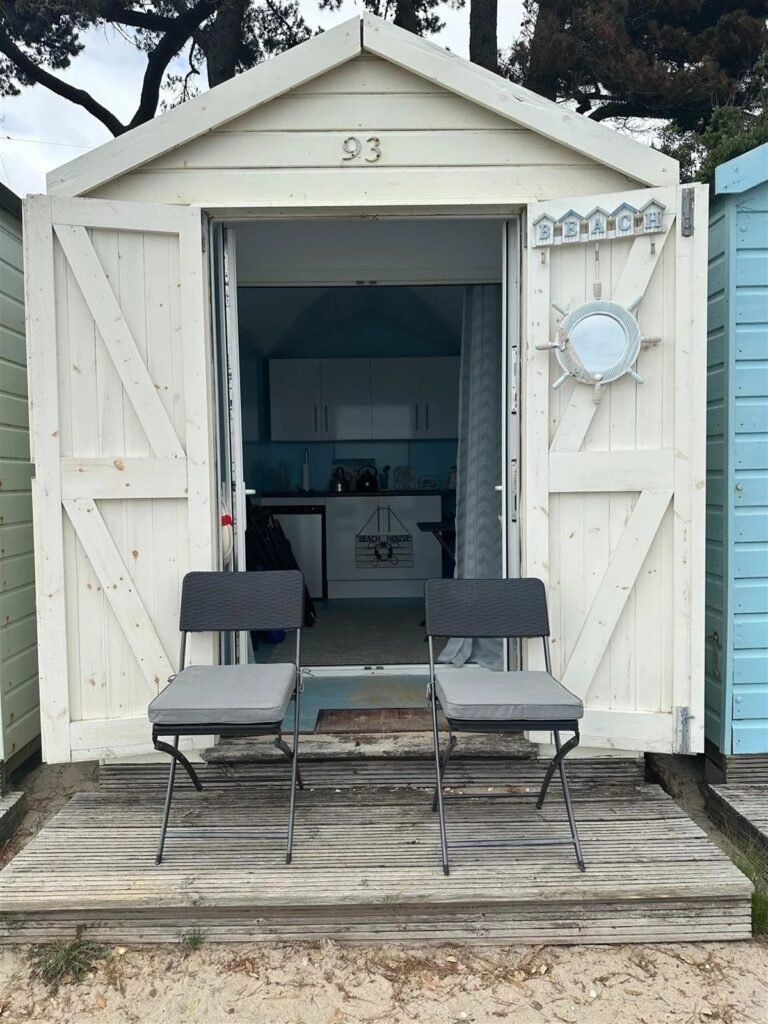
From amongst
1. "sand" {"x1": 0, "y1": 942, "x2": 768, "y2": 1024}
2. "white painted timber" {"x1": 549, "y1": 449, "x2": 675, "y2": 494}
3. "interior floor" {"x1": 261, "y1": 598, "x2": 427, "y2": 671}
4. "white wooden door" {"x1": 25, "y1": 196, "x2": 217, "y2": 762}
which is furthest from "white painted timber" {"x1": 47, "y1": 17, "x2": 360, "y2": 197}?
"sand" {"x1": 0, "y1": 942, "x2": 768, "y2": 1024}

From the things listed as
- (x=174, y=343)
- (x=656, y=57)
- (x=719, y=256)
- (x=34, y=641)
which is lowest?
(x=34, y=641)

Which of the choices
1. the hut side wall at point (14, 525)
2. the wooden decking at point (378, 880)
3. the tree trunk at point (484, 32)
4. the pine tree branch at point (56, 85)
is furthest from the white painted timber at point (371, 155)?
the pine tree branch at point (56, 85)

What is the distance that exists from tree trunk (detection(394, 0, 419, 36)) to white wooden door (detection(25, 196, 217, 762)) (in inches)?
248

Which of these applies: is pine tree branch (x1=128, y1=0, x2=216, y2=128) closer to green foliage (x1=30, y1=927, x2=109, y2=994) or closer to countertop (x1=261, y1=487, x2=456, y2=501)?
countertop (x1=261, y1=487, x2=456, y2=501)

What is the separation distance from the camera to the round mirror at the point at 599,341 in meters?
2.71

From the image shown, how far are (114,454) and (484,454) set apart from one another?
6.51 ft

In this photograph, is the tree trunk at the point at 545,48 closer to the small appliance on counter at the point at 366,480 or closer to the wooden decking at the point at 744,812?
the small appliance on counter at the point at 366,480

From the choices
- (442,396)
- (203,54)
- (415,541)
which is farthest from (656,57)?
(415,541)

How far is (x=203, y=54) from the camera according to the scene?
291 inches

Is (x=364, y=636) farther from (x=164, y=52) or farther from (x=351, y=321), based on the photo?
(x=164, y=52)

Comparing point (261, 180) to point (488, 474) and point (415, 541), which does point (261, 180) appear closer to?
point (488, 474)

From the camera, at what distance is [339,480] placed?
6.74 metres

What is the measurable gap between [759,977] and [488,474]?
2491 mm

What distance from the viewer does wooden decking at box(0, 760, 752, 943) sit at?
214 centimetres
